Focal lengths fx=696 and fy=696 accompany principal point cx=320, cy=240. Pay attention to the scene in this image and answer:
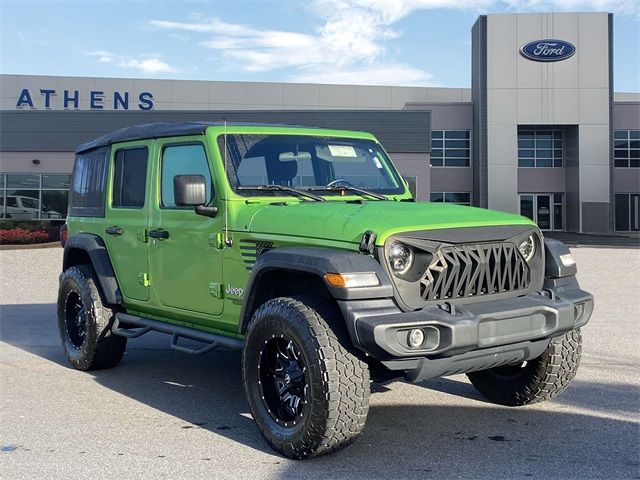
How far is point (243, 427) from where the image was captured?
187 inches

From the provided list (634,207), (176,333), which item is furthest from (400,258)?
(634,207)

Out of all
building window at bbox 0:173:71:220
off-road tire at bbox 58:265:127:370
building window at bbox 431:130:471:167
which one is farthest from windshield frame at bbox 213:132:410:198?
building window at bbox 431:130:471:167

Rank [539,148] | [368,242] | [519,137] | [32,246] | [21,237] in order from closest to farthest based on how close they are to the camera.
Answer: [368,242] → [32,246] → [21,237] → [519,137] → [539,148]

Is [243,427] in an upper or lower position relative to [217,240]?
lower

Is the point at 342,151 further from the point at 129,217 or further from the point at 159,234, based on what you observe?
the point at 129,217

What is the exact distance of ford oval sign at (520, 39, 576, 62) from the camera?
120 feet

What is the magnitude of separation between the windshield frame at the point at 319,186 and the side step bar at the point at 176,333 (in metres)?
1.04

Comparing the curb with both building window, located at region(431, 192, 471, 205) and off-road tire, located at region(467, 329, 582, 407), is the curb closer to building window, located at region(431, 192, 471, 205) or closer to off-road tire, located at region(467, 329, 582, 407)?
off-road tire, located at region(467, 329, 582, 407)

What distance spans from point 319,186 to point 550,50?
3492 cm

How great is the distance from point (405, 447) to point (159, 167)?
294 cm

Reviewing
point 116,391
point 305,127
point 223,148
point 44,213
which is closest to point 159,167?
point 223,148

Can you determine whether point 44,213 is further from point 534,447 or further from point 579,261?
point 534,447

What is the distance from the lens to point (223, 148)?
200 inches

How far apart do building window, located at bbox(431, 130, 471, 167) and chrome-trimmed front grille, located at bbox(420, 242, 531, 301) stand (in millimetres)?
35475
